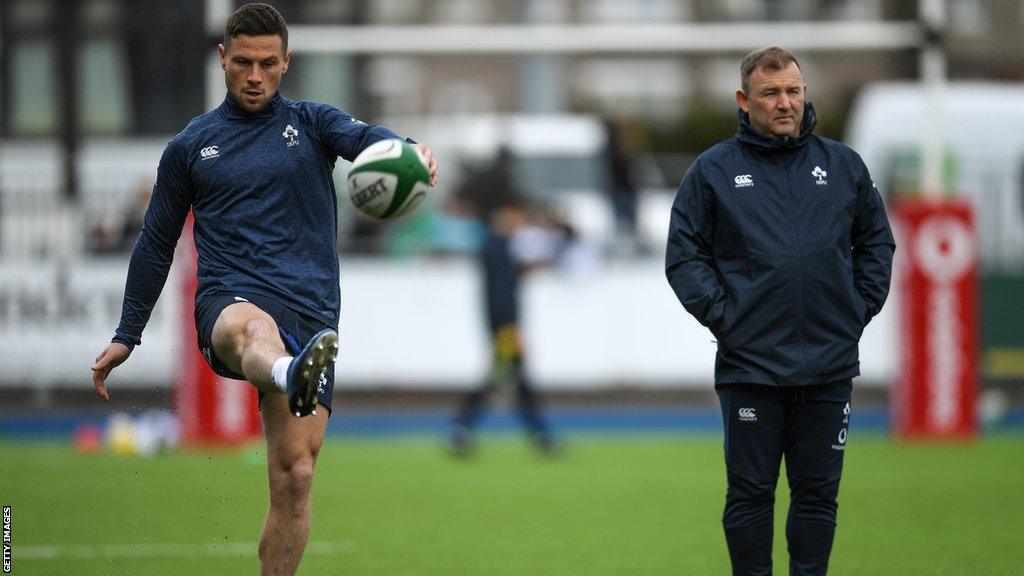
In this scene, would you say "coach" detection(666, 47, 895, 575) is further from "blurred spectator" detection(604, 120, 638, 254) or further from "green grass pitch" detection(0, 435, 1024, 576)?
"blurred spectator" detection(604, 120, 638, 254)

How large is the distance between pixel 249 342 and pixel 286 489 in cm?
58

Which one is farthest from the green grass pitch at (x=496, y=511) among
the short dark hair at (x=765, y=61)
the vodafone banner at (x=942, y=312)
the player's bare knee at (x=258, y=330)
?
the short dark hair at (x=765, y=61)

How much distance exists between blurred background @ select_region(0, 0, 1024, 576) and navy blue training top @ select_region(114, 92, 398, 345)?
2430 mm

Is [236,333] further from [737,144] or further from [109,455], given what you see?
[109,455]

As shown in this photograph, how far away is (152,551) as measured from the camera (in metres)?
8.59

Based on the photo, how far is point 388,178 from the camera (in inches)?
222

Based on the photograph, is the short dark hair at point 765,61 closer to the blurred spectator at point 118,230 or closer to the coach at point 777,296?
the coach at point 777,296

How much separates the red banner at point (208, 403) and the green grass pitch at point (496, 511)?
1.99 ft

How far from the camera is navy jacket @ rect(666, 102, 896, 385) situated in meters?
5.88

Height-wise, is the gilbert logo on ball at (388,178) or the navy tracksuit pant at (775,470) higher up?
the gilbert logo on ball at (388,178)

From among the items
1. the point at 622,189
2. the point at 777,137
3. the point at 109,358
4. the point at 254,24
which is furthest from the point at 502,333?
the point at 254,24

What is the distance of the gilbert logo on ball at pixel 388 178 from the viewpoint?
5660mm

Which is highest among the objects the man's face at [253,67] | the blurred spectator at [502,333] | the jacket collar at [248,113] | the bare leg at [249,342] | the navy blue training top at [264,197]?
the man's face at [253,67]

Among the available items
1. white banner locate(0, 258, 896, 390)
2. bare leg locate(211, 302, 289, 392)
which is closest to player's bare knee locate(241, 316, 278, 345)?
bare leg locate(211, 302, 289, 392)
